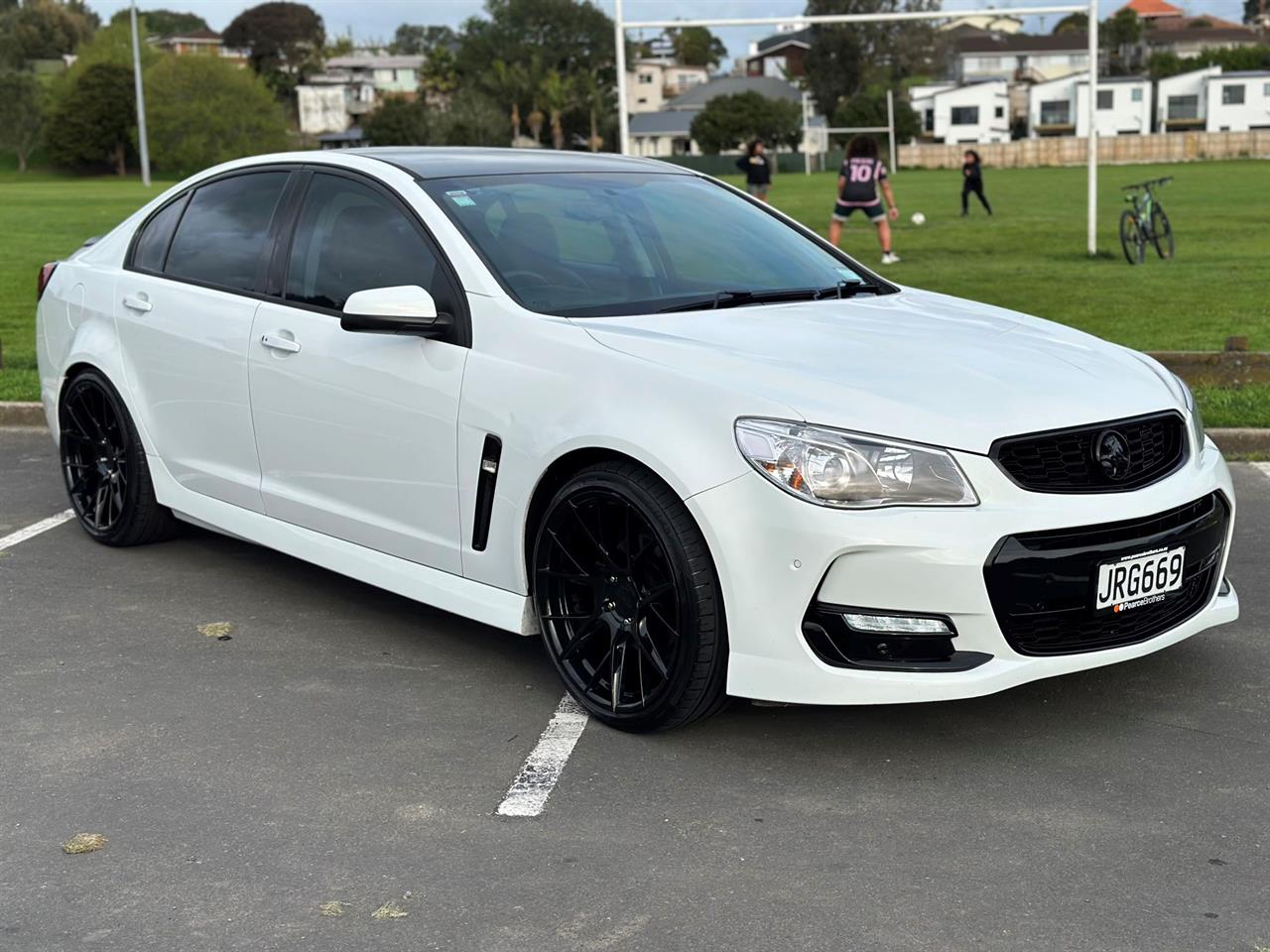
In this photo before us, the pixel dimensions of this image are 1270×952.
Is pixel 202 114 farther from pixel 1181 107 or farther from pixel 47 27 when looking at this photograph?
pixel 47 27

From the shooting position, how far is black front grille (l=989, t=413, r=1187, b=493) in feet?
12.8

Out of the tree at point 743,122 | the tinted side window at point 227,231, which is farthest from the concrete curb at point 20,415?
the tree at point 743,122

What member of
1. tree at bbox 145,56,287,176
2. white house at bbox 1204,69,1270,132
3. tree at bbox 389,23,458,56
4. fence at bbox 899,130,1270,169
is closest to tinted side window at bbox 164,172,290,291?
fence at bbox 899,130,1270,169

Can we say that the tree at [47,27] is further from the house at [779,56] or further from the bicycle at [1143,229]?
the bicycle at [1143,229]

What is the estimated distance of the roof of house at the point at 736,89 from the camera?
12322 cm

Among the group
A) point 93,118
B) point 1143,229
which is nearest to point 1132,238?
point 1143,229

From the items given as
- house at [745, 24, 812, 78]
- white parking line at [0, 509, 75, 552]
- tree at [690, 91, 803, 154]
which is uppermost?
house at [745, 24, 812, 78]

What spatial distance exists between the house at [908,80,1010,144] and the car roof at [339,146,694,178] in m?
107

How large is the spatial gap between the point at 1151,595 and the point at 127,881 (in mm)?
2659

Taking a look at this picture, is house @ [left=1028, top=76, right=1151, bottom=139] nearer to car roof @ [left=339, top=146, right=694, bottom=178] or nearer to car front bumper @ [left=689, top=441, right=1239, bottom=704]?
car roof @ [left=339, top=146, right=694, bottom=178]

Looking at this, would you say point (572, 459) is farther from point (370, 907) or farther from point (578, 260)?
point (370, 907)

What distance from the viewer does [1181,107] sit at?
108 meters

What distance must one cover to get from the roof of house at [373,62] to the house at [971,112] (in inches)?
2442

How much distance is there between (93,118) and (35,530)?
93798 mm
